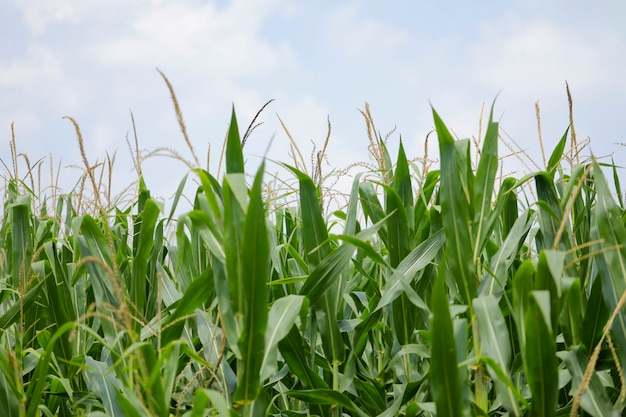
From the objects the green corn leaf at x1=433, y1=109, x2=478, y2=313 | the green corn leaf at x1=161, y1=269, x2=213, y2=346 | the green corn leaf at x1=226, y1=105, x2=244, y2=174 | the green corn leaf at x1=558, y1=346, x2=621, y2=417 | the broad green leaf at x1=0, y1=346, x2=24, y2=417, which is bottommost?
the green corn leaf at x1=558, y1=346, x2=621, y2=417

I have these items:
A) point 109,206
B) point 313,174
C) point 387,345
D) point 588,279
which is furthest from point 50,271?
point 588,279

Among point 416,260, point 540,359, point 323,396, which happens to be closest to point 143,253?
point 323,396

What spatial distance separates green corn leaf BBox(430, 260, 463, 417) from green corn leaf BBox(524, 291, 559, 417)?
0.49ft

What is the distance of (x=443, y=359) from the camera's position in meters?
1.13

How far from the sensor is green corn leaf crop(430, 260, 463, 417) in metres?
1.10

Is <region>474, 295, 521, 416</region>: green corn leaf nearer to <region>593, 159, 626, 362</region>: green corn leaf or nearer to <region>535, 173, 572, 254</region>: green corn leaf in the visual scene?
<region>593, 159, 626, 362</region>: green corn leaf

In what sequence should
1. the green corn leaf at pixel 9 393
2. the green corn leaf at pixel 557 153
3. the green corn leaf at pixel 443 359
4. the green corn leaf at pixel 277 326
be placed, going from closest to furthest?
the green corn leaf at pixel 443 359
the green corn leaf at pixel 277 326
the green corn leaf at pixel 9 393
the green corn leaf at pixel 557 153

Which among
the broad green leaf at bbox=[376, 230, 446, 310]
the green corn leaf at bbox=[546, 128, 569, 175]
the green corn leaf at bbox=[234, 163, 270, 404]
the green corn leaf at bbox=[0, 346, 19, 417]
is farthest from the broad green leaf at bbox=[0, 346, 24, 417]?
the green corn leaf at bbox=[546, 128, 569, 175]

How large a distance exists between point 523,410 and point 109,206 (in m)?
1.41

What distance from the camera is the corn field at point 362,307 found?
46.5 inches

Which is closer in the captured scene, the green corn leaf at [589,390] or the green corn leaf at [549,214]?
the green corn leaf at [589,390]

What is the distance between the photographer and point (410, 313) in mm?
1619

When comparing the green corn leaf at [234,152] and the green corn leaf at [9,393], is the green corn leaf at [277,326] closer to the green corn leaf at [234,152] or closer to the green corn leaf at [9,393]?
the green corn leaf at [234,152]

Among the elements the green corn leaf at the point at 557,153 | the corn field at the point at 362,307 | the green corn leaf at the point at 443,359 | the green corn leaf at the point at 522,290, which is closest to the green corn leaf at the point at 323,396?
the corn field at the point at 362,307
